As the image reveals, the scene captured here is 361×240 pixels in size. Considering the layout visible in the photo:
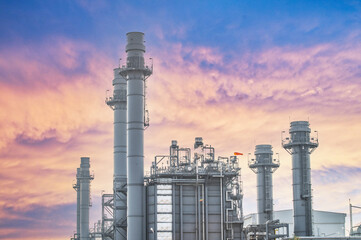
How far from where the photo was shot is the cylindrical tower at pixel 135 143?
257ft

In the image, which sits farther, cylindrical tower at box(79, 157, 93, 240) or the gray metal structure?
cylindrical tower at box(79, 157, 93, 240)

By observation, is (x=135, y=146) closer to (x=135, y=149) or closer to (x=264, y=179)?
(x=135, y=149)

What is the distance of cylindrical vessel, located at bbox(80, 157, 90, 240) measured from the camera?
13600 cm

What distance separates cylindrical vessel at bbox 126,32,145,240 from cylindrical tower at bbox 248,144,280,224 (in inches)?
1846

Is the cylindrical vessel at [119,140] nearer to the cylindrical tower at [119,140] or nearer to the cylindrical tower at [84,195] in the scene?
the cylindrical tower at [119,140]

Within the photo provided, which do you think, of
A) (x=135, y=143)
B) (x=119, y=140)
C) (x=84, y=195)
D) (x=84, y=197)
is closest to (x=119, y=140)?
(x=119, y=140)

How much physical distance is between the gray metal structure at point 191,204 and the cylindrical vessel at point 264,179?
37396mm

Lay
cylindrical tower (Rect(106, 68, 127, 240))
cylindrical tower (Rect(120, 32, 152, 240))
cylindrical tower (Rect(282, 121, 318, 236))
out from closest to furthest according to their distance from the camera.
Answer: cylindrical tower (Rect(120, 32, 152, 240))
cylindrical tower (Rect(106, 68, 127, 240))
cylindrical tower (Rect(282, 121, 318, 236))

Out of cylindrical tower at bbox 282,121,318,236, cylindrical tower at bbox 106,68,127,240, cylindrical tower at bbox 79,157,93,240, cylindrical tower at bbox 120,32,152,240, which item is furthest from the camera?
cylindrical tower at bbox 79,157,93,240

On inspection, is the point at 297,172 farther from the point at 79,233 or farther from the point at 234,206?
the point at 79,233

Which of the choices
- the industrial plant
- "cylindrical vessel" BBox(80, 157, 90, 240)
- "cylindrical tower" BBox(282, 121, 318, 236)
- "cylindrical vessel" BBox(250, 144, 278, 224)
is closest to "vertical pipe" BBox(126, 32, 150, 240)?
the industrial plant

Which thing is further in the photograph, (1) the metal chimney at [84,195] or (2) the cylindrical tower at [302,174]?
(1) the metal chimney at [84,195]

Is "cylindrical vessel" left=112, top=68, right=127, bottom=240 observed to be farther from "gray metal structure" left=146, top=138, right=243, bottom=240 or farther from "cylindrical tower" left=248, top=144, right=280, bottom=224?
"cylindrical tower" left=248, top=144, right=280, bottom=224

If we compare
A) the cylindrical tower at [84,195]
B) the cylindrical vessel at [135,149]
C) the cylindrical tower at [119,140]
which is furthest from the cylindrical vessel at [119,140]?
the cylindrical tower at [84,195]
